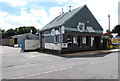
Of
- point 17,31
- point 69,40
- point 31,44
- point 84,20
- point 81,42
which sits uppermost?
point 17,31

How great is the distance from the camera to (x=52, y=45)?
65.3 feet

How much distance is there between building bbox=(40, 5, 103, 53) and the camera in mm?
17750

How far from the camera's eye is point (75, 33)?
18.7 meters

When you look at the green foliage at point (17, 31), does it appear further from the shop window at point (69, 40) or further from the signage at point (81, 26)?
the shop window at point (69, 40)

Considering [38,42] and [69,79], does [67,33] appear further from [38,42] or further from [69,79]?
[69,79]

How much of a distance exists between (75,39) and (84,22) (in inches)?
129

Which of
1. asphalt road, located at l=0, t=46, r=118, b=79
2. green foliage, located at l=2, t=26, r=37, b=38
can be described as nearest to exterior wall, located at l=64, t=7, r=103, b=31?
asphalt road, located at l=0, t=46, r=118, b=79

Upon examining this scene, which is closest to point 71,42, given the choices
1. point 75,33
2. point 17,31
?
point 75,33

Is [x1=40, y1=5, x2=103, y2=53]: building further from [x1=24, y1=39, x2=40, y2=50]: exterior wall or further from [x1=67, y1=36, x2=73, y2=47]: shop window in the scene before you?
[x1=24, y1=39, x2=40, y2=50]: exterior wall

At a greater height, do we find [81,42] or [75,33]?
[75,33]

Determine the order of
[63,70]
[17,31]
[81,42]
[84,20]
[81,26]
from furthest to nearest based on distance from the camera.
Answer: [17,31]
[84,20]
[81,42]
[81,26]
[63,70]

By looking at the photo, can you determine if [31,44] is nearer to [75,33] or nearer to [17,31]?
[75,33]

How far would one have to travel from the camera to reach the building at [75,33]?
1775cm

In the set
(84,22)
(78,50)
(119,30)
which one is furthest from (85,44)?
(119,30)
